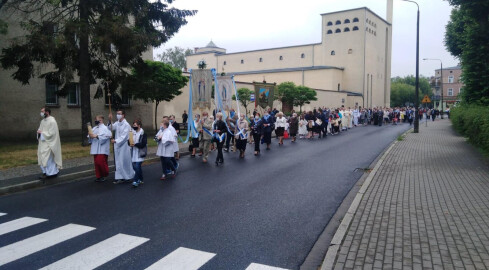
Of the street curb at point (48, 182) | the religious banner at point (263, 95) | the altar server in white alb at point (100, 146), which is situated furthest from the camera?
the religious banner at point (263, 95)

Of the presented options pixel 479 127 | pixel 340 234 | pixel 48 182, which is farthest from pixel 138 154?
pixel 479 127

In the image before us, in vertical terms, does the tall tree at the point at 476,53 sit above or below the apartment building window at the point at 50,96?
above

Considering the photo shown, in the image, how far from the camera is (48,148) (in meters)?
10.4

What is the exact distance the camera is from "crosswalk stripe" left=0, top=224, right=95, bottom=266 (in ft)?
17.5

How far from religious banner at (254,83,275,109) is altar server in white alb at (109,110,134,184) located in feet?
66.1

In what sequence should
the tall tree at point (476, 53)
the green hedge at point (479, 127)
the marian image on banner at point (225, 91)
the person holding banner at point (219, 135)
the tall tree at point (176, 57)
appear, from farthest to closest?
the tall tree at point (176, 57) < the marian image on banner at point (225, 91) < the tall tree at point (476, 53) < the person holding banner at point (219, 135) < the green hedge at point (479, 127)

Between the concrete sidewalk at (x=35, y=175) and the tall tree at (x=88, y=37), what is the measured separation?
5.14m

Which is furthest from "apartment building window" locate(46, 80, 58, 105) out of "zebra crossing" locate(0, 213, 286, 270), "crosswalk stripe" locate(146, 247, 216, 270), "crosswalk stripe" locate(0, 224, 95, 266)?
"crosswalk stripe" locate(146, 247, 216, 270)

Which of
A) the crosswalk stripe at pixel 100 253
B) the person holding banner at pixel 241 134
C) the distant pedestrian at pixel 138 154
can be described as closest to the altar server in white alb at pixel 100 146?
the distant pedestrian at pixel 138 154

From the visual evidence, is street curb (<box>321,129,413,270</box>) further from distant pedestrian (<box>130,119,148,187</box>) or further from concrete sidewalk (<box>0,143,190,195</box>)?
concrete sidewalk (<box>0,143,190,195</box>)

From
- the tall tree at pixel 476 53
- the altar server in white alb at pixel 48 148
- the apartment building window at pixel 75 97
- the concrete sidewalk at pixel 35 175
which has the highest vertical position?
the tall tree at pixel 476 53

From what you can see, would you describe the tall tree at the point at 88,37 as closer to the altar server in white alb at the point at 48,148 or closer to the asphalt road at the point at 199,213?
the altar server in white alb at the point at 48,148

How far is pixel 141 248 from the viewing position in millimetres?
5551

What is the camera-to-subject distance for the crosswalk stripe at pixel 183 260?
488 centimetres
